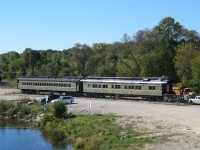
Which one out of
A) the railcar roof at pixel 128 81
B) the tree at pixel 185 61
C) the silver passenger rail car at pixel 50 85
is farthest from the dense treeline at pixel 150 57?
the silver passenger rail car at pixel 50 85

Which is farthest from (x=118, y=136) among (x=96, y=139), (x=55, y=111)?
(x=55, y=111)

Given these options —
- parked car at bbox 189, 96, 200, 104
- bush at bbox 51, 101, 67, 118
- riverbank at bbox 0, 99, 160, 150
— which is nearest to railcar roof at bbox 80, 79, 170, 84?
parked car at bbox 189, 96, 200, 104

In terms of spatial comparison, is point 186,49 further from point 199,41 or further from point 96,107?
point 96,107

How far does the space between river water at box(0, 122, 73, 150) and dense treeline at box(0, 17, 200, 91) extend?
3236 centimetres

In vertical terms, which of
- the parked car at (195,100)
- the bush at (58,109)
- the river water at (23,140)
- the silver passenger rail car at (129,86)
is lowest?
the river water at (23,140)

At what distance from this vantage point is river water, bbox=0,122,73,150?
35.6m

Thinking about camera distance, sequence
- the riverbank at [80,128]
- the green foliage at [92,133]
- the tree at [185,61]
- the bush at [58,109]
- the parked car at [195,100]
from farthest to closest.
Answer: the tree at [185,61]
the parked car at [195,100]
the bush at [58,109]
the riverbank at [80,128]
the green foliage at [92,133]

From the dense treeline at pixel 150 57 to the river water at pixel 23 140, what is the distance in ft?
106

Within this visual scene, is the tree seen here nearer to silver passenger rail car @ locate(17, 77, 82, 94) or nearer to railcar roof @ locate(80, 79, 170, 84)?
railcar roof @ locate(80, 79, 170, 84)

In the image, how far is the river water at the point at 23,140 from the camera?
35.6m

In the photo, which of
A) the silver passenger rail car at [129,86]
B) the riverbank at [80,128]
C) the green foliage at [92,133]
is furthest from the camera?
the silver passenger rail car at [129,86]

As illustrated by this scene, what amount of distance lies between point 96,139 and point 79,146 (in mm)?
1507

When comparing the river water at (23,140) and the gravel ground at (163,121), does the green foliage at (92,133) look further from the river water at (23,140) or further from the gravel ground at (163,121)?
the gravel ground at (163,121)

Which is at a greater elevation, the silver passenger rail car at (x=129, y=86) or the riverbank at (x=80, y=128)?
the silver passenger rail car at (x=129, y=86)
